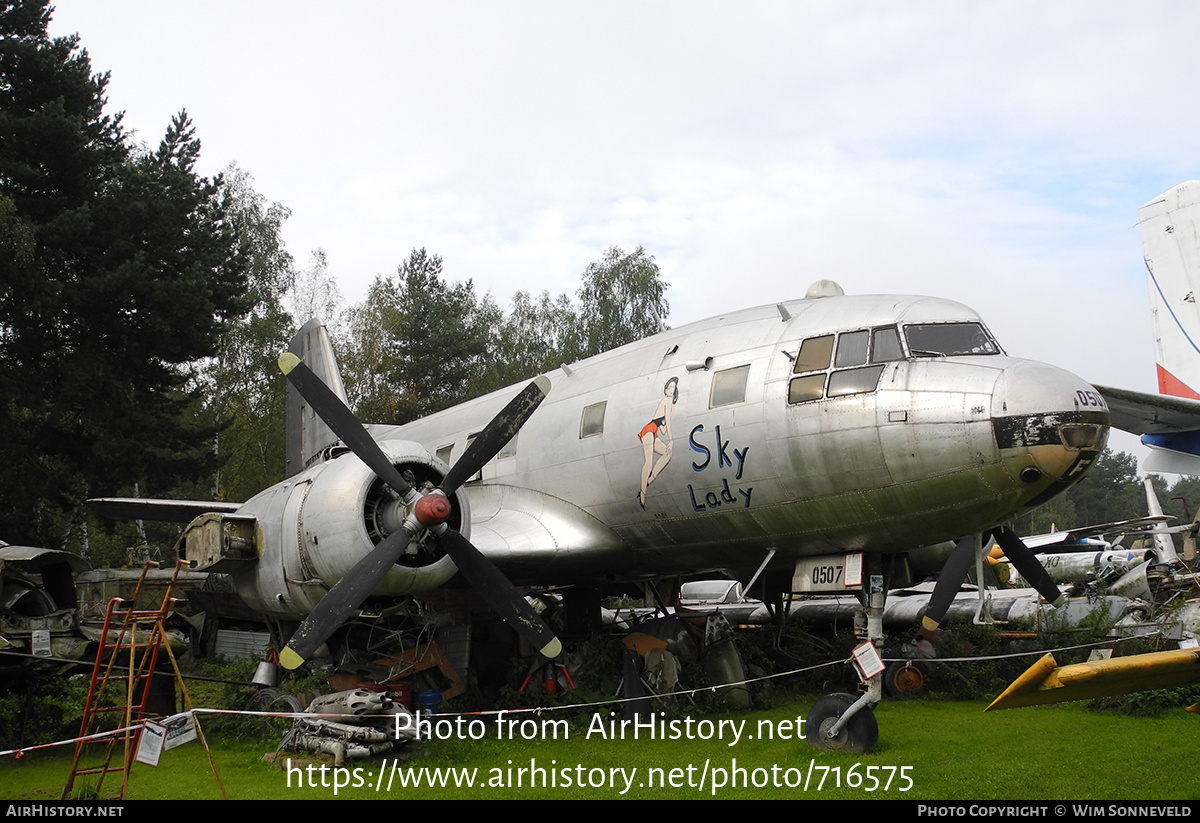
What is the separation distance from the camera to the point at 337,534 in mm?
9266

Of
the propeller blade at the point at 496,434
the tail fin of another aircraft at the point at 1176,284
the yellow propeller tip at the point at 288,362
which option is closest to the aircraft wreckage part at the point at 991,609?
the tail fin of another aircraft at the point at 1176,284

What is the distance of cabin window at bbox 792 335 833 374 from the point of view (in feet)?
30.3

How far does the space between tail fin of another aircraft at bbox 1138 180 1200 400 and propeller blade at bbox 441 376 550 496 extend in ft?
43.5

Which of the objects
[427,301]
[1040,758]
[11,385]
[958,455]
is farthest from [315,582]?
[427,301]

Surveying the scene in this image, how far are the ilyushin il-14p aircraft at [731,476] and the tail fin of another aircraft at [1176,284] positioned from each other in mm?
8667

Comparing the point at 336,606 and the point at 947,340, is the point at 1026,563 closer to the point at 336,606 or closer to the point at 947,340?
the point at 947,340

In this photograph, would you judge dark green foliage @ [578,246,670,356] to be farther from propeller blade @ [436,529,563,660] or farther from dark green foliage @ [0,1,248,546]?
propeller blade @ [436,529,563,660]

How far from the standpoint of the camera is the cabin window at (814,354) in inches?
364

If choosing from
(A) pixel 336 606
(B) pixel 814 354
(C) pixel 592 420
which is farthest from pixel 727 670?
(A) pixel 336 606

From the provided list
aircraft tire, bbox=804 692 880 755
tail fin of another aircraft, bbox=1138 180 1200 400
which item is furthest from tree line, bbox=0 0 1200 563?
aircraft tire, bbox=804 692 880 755

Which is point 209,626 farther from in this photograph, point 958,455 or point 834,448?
point 958,455

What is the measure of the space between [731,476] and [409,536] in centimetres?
341

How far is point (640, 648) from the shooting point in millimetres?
11984

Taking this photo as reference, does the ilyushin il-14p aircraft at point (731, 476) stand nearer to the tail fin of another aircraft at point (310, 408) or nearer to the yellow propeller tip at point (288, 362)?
the yellow propeller tip at point (288, 362)
